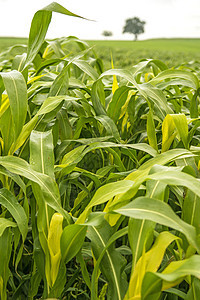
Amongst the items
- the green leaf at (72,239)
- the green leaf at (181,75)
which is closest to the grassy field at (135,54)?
the green leaf at (181,75)

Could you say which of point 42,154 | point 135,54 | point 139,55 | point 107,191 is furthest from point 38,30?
point 135,54

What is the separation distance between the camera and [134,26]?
1420 inches

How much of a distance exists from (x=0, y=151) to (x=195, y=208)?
1.36ft

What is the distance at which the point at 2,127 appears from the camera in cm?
75

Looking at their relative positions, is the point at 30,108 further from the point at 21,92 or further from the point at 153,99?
the point at 153,99

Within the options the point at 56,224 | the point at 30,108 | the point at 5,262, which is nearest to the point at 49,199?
the point at 56,224

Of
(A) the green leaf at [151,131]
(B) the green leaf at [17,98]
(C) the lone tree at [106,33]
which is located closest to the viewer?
(B) the green leaf at [17,98]

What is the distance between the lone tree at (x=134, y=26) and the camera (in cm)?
3564

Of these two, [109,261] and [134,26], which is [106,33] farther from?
[109,261]

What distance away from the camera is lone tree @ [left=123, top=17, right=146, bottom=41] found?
3564 cm

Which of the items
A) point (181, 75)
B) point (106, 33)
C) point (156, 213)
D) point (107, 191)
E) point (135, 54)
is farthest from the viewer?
point (106, 33)

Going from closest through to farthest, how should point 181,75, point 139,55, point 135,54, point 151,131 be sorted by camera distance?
1. point 151,131
2. point 181,75
3. point 139,55
4. point 135,54

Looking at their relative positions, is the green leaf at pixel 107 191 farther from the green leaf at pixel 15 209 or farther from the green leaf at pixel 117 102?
the green leaf at pixel 117 102

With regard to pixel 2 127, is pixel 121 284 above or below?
below
